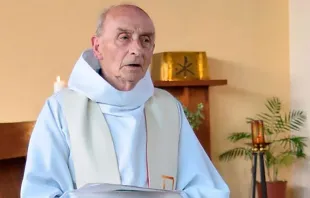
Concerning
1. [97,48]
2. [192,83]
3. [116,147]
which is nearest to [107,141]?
[116,147]

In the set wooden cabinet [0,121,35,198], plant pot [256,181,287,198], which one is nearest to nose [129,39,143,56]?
wooden cabinet [0,121,35,198]

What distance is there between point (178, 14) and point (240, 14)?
372mm

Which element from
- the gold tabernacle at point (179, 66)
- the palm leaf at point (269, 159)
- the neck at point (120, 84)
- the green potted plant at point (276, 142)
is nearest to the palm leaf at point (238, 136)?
the green potted plant at point (276, 142)

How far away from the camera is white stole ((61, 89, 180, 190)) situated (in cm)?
144

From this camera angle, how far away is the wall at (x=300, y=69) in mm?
3189

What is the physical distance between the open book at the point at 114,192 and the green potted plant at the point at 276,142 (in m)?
1.65

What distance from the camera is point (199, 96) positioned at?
3.00 meters

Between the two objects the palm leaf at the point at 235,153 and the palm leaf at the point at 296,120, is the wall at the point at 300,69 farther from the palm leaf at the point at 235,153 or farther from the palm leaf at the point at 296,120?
the palm leaf at the point at 235,153

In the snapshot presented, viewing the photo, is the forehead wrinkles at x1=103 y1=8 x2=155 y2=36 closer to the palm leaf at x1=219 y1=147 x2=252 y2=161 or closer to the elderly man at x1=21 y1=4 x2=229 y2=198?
the elderly man at x1=21 y1=4 x2=229 y2=198

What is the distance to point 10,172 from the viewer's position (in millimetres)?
2029

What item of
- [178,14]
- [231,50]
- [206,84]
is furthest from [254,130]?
[178,14]

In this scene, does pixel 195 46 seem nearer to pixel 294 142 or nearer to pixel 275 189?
pixel 294 142

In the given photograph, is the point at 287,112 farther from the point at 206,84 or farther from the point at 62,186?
the point at 62,186

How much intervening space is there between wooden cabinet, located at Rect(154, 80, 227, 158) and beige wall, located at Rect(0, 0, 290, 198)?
0.13 m
